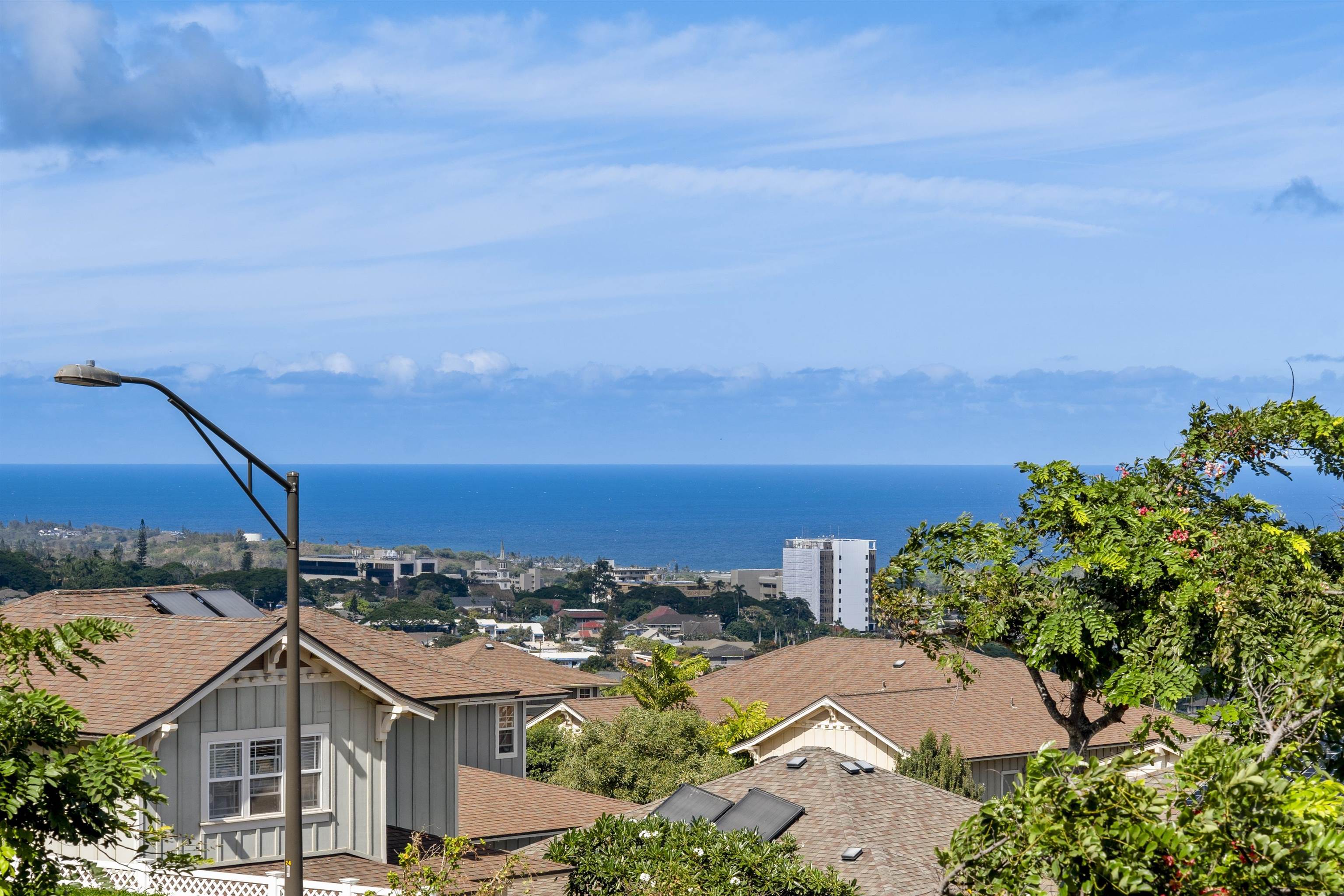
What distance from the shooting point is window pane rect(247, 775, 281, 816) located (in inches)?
775

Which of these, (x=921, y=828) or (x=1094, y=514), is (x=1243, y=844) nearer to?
(x=1094, y=514)

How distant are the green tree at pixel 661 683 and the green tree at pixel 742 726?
167 centimetres

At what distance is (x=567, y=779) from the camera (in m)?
35.2

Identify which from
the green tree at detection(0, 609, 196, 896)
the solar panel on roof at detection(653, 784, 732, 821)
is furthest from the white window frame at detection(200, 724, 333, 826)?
the green tree at detection(0, 609, 196, 896)

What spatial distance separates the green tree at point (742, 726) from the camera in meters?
38.6

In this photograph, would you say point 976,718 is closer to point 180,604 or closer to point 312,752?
point 180,604

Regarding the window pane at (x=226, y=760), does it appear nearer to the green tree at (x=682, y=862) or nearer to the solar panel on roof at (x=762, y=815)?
the green tree at (x=682, y=862)

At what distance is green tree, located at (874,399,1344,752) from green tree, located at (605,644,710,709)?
24.6 m

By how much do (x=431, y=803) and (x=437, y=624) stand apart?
107740 mm

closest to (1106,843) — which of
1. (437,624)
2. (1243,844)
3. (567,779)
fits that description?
(1243,844)

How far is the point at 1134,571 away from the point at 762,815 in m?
9.43

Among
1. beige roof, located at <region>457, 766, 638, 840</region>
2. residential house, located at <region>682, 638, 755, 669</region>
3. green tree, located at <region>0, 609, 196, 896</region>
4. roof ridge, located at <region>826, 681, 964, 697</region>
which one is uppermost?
green tree, located at <region>0, 609, 196, 896</region>

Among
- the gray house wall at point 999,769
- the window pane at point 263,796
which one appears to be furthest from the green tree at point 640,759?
the window pane at point 263,796

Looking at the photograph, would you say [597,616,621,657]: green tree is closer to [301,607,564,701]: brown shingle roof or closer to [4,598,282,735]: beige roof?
[301,607,564,701]: brown shingle roof
